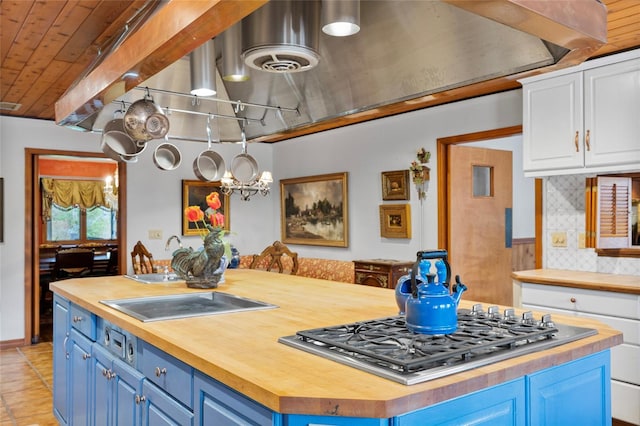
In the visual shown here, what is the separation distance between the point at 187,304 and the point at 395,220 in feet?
9.46

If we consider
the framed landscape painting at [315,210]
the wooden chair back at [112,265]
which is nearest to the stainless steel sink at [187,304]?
the framed landscape painting at [315,210]

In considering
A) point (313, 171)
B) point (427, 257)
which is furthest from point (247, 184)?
point (427, 257)

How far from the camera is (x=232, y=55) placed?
2.52 metres

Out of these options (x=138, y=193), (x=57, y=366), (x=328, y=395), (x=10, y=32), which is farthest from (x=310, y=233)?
(x=328, y=395)

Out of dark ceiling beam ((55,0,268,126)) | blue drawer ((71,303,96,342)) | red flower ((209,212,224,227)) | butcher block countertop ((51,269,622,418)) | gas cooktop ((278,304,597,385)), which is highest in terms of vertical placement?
dark ceiling beam ((55,0,268,126))

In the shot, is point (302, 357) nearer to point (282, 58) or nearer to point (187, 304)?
point (282, 58)

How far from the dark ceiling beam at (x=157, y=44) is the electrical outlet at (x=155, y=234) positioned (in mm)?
3418

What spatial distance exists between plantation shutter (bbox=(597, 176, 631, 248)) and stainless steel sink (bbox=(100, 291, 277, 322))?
251 cm

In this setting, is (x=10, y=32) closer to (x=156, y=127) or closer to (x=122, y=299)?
(x=156, y=127)

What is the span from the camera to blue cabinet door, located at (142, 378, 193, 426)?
1645mm

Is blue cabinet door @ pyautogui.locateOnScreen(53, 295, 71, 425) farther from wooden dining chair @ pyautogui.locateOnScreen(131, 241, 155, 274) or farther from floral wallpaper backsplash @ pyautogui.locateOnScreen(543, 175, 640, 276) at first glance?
floral wallpaper backsplash @ pyautogui.locateOnScreen(543, 175, 640, 276)

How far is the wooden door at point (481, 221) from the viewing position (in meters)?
4.75

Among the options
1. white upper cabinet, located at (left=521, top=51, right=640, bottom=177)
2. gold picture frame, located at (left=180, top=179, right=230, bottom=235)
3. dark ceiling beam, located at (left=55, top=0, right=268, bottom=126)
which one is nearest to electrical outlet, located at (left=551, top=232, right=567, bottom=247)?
white upper cabinet, located at (left=521, top=51, right=640, bottom=177)

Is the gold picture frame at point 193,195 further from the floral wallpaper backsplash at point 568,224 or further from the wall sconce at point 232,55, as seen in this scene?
the wall sconce at point 232,55
